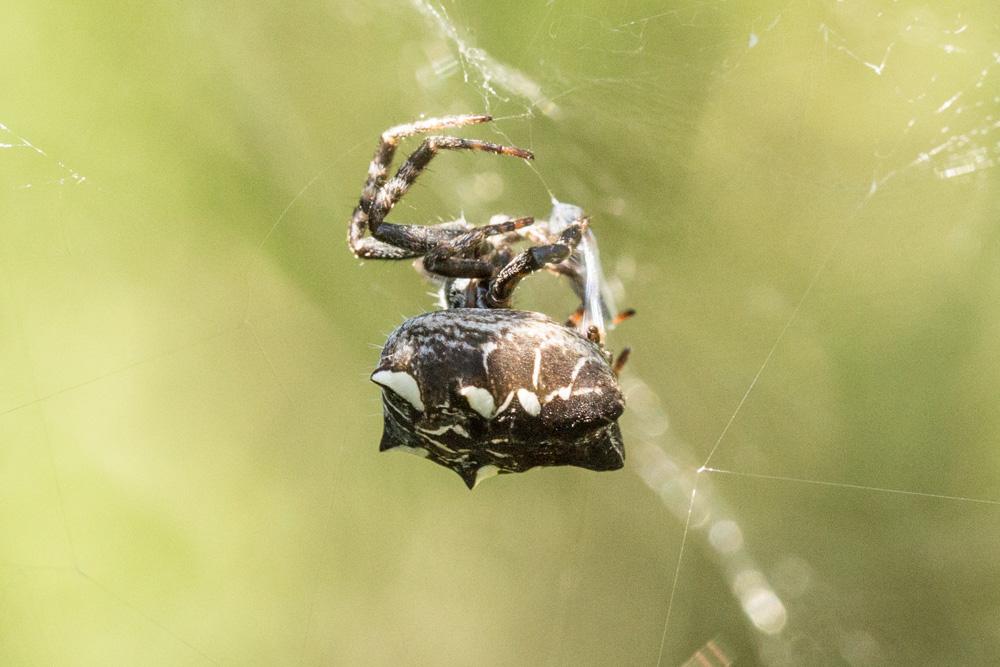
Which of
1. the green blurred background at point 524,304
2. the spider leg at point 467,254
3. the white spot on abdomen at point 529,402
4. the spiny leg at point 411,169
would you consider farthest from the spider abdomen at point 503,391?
the green blurred background at point 524,304

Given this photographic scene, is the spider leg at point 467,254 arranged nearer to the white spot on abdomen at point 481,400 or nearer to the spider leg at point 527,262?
the spider leg at point 527,262

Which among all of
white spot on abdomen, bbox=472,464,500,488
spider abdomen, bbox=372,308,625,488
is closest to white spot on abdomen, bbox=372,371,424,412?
spider abdomen, bbox=372,308,625,488

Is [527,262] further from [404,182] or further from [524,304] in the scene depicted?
[524,304]

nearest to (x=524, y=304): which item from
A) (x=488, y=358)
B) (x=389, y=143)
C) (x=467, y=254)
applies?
(x=467, y=254)

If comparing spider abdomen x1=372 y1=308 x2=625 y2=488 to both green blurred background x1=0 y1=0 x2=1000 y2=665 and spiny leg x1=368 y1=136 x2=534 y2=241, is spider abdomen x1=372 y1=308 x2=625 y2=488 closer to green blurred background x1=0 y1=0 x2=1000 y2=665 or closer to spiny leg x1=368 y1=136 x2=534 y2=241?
spiny leg x1=368 y1=136 x2=534 y2=241

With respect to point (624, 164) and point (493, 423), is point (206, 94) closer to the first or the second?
point (624, 164)

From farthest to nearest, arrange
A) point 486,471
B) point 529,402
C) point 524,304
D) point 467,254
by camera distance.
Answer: point 524,304 → point 467,254 → point 486,471 → point 529,402

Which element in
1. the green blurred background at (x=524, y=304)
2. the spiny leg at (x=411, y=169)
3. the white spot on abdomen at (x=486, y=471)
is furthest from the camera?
the green blurred background at (x=524, y=304)

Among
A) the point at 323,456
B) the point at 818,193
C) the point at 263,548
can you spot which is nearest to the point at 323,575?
the point at 263,548
